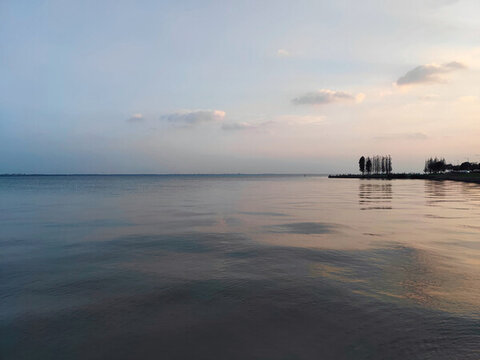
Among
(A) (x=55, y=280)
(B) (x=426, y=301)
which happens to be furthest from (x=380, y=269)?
(A) (x=55, y=280)

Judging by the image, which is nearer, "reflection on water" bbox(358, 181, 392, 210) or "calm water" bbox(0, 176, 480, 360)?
"calm water" bbox(0, 176, 480, 360)

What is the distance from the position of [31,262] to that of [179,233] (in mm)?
7824

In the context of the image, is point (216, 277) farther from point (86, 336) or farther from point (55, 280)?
point (55, 280)

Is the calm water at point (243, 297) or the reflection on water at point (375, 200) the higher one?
the calm water at point (243, 297)

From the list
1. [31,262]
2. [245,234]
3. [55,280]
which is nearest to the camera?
[55,280]

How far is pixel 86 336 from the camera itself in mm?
6504

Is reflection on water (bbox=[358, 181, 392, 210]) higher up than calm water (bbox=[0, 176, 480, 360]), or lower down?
lower down

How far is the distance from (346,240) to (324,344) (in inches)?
420

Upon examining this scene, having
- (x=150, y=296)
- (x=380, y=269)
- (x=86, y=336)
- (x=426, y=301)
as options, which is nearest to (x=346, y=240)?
(x=380, y=269)

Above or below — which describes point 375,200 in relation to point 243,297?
below

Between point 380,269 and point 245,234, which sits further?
point 245,234

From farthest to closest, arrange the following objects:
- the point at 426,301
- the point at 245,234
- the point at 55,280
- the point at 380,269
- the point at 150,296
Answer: the point at 245,234 → the point at 380,269 → the point at 55,280 → the point at 150,296 → the point at 426,301

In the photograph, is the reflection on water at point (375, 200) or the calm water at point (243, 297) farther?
the reflection on water at point (375, 200)

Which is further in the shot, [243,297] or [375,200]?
[375,200]
